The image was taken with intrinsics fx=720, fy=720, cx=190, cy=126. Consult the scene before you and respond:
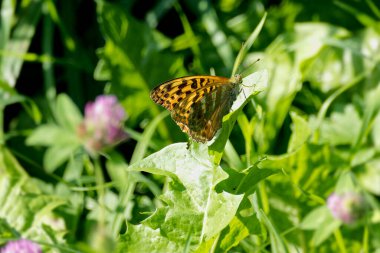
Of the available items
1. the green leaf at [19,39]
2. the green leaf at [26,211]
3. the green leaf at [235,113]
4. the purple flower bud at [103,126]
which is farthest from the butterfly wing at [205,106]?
the green leaf at [19,39]

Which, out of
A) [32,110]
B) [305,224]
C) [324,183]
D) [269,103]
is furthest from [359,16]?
[32,110]

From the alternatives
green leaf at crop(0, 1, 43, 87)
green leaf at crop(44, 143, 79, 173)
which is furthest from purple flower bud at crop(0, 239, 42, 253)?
green leaf at crop(0, 1, 43, 87)

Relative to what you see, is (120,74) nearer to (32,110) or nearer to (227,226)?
(32,110)

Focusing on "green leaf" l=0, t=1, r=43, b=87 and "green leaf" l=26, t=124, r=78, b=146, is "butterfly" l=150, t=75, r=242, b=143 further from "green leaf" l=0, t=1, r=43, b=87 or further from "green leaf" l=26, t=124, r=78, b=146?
"green leaf" l=0, t=1, r=43, b=87

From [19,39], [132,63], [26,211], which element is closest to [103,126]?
[26,211]

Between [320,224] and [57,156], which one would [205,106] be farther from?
[57,156]

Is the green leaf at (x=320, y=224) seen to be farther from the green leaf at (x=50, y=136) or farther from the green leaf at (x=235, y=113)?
the green leaf at (x=50, y=136)
